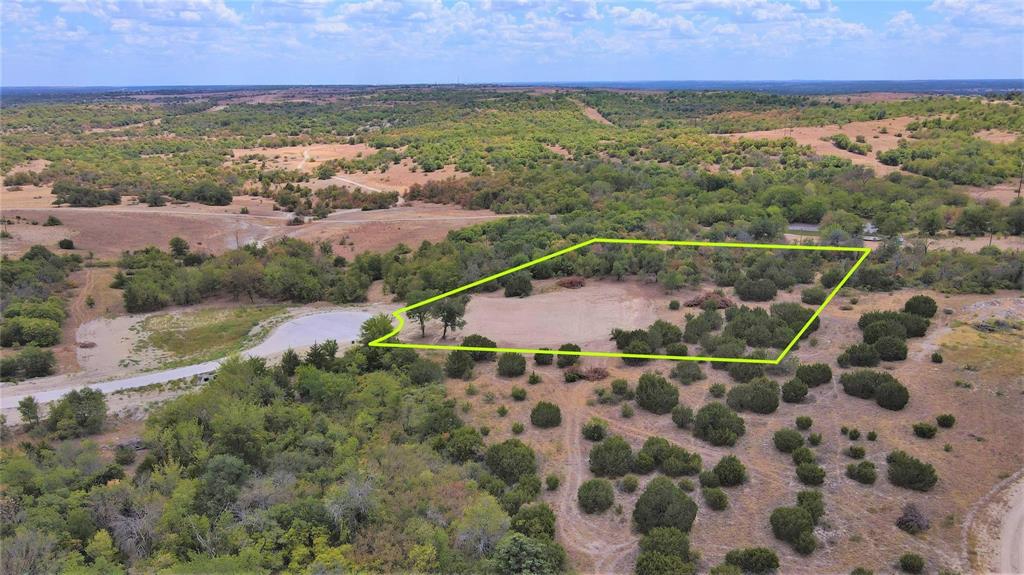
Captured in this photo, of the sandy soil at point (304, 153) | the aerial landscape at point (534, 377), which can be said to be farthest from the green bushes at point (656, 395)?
the sandy soil at point (304, 153)

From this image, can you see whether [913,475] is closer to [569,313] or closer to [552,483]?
[552,483]

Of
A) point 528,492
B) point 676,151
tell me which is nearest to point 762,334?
point 528,492

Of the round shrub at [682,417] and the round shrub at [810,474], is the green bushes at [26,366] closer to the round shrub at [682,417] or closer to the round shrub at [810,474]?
the round shrub at [682,417]

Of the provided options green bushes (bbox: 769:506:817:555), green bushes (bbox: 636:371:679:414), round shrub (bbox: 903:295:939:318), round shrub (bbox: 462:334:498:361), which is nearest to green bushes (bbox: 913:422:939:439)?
green bushes (bbox: 769:506:817:555)

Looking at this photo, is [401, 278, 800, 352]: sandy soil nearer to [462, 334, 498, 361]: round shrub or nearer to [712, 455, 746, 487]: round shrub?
[462, 334, 498, 361]: round shrub

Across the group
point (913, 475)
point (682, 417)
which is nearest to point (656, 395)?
point (682, 417)

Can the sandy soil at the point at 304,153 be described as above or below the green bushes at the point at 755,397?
above
